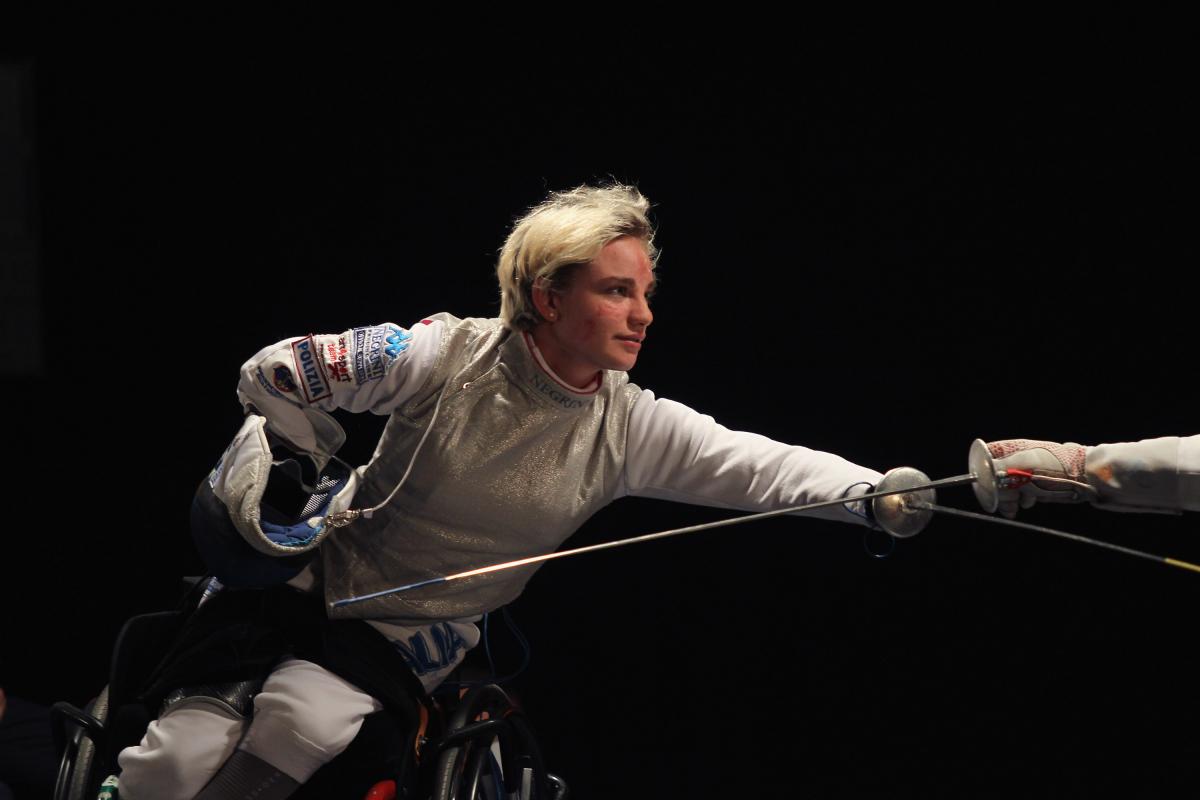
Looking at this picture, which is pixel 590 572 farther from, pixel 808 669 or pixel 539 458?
pixel 539 458

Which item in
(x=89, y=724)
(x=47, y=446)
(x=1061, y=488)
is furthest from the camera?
(x=47, y=446)

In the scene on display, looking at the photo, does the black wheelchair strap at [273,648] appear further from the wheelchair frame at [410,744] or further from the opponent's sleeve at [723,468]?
the opponent's sleeve at [723,468]

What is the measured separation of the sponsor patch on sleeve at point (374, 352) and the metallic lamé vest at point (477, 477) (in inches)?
3.1

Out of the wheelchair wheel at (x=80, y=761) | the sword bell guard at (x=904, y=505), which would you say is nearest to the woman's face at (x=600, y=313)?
the sword bell guard at (x=904, y=505)

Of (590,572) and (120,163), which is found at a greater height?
(120,163)

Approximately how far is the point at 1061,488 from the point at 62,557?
217cm

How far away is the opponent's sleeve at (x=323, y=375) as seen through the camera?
1819 mm

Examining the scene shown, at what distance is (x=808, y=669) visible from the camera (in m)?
2.52

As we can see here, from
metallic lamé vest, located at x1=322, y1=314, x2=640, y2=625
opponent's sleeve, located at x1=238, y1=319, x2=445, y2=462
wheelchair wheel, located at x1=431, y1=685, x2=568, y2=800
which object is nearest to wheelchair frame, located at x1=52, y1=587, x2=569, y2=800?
wheelchair wheel, located at x1=431, y1=685, x2=568, y2=800

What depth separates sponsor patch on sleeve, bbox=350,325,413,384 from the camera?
183cm

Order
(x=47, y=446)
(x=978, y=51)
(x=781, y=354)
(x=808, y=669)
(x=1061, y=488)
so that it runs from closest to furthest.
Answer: (x=1061, y=488), (x=978, y=51), (x=781, y=354), (x=808, y=669), (x=47, y=446)

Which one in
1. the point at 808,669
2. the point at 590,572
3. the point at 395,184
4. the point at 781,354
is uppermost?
the point at 395,184

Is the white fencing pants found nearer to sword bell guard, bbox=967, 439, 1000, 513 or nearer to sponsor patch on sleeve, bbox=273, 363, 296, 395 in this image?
sponsor patch on sleeve, bbox=273, 363, 296, 395

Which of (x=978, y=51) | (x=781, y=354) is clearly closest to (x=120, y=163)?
(x=781, y=354)
